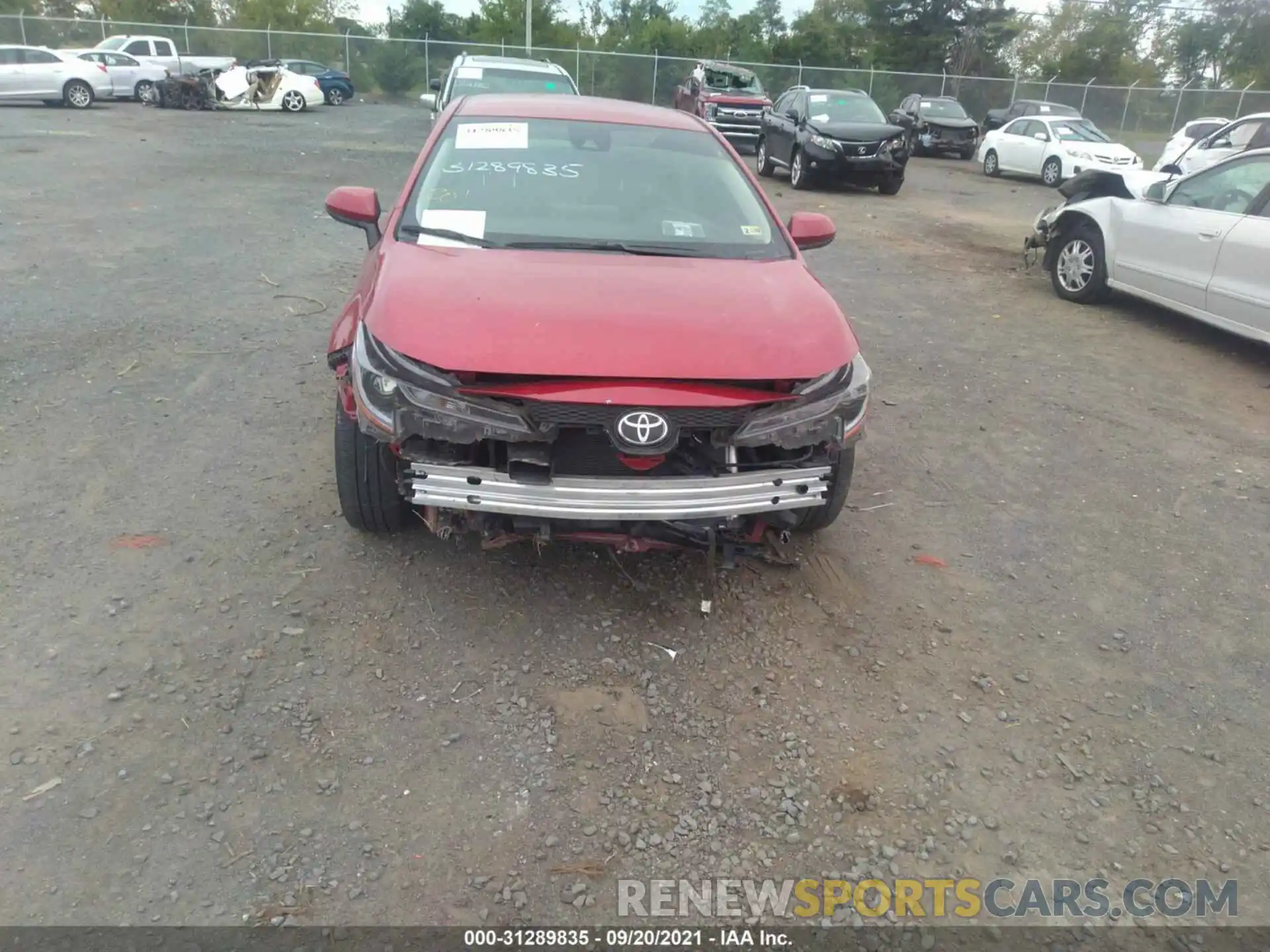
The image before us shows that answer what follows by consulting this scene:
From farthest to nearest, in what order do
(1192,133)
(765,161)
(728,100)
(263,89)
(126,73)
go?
(126,73), (263,89), (1192,133), (728,100), (765,161)

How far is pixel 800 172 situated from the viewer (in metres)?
15.1

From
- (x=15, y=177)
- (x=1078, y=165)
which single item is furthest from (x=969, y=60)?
(x=15, y=177)

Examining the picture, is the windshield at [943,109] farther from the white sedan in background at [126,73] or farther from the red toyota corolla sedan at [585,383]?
the red toyota corolla sedan at [585,383]

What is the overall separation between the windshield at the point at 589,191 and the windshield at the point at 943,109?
73.2 feet

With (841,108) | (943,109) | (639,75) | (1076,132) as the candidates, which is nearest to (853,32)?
(639,75)

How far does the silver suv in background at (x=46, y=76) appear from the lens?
21859 millimetres

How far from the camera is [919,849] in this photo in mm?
2539

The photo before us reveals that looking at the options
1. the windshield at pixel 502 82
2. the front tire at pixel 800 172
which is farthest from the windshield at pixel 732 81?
the windshield at pixel 502 82

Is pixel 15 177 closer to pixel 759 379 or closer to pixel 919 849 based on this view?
pixel 759 379

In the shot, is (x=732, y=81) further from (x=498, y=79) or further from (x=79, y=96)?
(x=79, y=96)

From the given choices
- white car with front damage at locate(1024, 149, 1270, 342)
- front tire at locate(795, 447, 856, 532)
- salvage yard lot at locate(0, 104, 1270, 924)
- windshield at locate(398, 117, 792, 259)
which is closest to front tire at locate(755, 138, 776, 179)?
white car with front damage at locate(1024, 149, 1270, 342)

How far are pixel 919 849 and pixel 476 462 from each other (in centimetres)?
180

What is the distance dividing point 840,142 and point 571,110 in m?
11.1

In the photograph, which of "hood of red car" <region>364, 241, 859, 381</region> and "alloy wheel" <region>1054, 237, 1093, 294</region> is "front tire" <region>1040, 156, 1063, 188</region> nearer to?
"alloy wheel" <region>1054, 237, 1093, 294</region>
